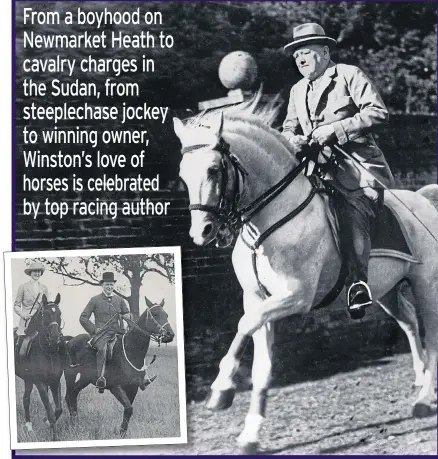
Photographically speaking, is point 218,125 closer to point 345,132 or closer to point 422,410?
point 345,132

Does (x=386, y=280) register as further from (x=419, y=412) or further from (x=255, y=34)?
(x=255, y=34)

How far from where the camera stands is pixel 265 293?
6285 mm

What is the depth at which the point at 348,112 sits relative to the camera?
6574 mm

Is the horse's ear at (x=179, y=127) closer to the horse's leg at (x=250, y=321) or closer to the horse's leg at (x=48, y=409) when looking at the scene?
the horse's leg at (x=250, y=321)

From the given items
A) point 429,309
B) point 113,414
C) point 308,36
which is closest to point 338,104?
point 308,36

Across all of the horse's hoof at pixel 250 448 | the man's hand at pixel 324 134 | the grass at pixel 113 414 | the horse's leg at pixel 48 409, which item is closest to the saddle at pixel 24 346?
the grass at pixel 113 414

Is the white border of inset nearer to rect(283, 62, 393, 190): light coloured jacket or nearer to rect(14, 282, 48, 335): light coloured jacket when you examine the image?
rect(14, 282, 48, 335): light coloured jacket

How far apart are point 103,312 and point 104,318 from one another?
5 cm

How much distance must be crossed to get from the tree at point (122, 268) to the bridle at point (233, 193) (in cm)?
65

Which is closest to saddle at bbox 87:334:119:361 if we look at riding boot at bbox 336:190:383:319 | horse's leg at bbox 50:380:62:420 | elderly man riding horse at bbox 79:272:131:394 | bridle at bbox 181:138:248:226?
elderly man riding horse at bbox 79:272:131:394

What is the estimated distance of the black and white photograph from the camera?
255 inches

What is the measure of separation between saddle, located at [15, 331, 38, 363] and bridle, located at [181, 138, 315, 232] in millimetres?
1624

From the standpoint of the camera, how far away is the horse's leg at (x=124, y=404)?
6.48 meters

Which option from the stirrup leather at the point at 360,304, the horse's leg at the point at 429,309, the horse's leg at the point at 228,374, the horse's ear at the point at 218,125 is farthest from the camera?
the horse's leg at the point at 429,309
